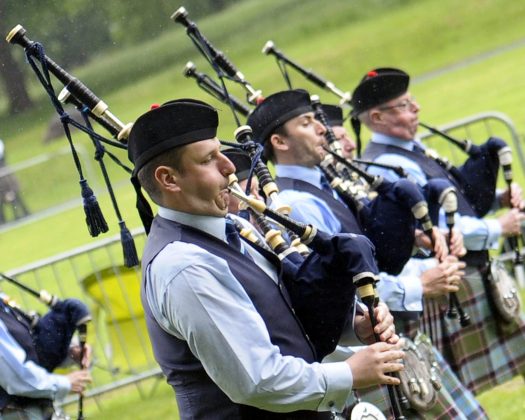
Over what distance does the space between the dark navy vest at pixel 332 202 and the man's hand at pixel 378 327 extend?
1.29m

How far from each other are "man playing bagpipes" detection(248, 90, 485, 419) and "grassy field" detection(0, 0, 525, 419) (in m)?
5.05

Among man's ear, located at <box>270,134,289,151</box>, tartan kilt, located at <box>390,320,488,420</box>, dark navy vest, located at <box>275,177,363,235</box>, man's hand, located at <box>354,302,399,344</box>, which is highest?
man's ear, located at <box>270,134,289,151</box>

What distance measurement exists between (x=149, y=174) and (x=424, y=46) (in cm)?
2066

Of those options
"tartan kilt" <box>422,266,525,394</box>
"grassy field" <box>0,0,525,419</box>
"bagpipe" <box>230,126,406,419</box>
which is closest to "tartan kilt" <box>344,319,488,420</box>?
"tartan kilt" <box>422,266,525,394</box>

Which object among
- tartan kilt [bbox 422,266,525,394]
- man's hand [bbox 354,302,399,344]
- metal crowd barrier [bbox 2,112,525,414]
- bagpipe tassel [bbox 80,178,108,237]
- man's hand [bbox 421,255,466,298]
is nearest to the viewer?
man's hand [bbox 354,302,399,344]

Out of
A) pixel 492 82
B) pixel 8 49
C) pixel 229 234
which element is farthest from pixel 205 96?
pixel 229 234

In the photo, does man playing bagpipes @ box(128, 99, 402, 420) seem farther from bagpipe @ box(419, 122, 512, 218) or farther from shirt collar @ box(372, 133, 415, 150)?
bagpipe @ box(419, 122, 512, 218)

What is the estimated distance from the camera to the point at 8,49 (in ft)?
71.6

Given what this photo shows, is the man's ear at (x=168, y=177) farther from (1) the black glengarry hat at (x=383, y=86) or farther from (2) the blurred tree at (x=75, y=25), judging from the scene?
(2) the blurred tree at (x=75, y=25)

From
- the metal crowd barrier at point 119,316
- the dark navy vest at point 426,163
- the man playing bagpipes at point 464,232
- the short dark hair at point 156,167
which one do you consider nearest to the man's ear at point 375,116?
the man playing bagpipes at point 464,232

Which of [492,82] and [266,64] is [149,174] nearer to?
[492,82]

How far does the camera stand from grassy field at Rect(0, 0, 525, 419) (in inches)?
634

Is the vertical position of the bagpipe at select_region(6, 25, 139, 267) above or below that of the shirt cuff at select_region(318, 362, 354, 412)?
above

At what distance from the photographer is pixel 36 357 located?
5.16 m
